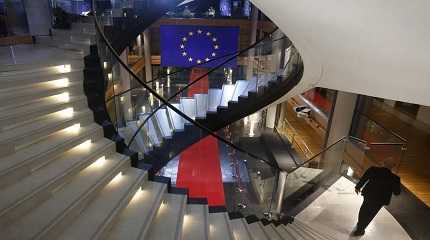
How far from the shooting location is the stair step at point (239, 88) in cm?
628

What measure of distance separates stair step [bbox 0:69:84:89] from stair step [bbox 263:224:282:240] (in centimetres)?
353

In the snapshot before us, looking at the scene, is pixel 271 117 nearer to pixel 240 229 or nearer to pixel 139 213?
pixel 240 229

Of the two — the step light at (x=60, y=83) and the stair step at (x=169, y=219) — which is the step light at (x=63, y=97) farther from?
the stair step at (x=169, y=219)

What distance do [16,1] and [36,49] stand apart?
199 cm

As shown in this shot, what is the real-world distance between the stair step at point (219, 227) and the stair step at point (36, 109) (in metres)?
2.34

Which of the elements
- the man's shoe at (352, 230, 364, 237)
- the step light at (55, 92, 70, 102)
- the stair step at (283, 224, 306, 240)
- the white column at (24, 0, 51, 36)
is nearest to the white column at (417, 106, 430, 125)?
the man's shoe at (352, 230, 364, 237)

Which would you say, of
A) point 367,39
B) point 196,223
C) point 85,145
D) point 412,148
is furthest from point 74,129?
point 412,148

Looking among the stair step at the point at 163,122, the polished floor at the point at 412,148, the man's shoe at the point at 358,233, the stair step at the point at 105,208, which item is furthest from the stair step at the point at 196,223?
the polished floor at the point at 412,148

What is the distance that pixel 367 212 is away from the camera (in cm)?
421

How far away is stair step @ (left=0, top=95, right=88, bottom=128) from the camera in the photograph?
2865 mm

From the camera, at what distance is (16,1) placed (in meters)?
5.79

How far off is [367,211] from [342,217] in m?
0.71

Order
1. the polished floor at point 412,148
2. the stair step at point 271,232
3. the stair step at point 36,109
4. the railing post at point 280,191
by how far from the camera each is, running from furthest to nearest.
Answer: the polished floor at point 412,148 → the railing post at point 280,191 → the stair step at point 271,232 → the stair step at point 36,109

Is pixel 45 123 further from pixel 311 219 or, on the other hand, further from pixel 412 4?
pixel 311 219
